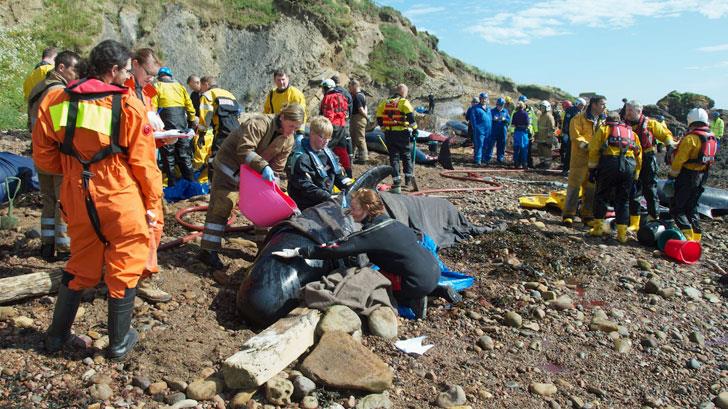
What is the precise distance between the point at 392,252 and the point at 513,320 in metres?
1.22

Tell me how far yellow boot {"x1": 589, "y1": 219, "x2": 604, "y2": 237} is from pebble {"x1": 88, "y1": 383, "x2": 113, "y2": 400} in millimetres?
6172

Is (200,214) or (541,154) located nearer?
(200,214)

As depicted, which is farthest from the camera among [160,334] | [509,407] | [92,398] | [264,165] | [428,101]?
[428,101]

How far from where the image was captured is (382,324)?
3982mm

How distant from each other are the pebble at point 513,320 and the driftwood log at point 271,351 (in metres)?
1.69

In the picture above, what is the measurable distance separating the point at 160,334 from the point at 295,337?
3.32ft

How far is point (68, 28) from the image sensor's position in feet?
61.1

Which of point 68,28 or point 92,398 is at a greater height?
point 68,28

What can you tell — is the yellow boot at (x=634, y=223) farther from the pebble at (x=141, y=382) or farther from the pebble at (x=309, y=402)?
the pebble at (x=141, y=382)

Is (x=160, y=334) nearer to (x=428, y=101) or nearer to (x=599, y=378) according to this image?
(x=599, y=378)

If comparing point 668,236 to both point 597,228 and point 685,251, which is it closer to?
point 685,251

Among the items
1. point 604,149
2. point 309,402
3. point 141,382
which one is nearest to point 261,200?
point 141,382

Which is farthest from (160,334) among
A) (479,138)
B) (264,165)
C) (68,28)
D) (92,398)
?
(68,28)

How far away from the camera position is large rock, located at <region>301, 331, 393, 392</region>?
3229 mm
